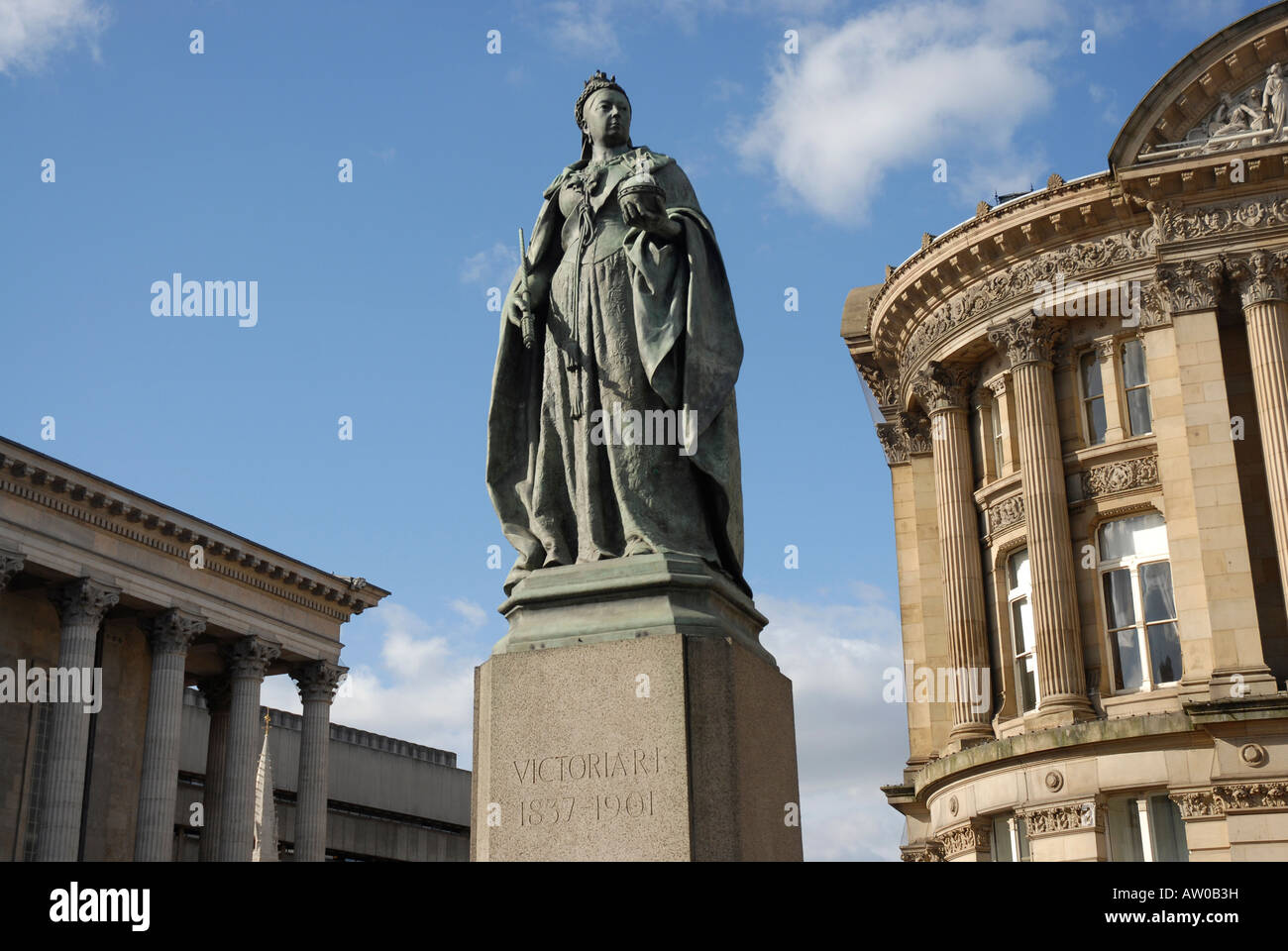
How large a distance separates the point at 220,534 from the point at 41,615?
6.99 metres

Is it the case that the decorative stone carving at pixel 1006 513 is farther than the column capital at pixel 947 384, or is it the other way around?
the column capital at pixel 947 384

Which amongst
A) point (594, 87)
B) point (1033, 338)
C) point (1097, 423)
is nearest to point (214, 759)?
point (1033, 338)

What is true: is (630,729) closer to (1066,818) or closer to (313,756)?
(1066,818)

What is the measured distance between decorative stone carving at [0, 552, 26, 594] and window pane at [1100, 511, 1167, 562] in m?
32.8

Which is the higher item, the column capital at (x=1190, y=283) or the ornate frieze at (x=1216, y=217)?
the ornate frieze at (x=1216, y=217)

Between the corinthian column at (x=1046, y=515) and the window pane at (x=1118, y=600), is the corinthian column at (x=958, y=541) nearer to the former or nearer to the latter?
the corinthian column at (x=1046, y=515)

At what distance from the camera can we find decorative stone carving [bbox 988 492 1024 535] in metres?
39.4

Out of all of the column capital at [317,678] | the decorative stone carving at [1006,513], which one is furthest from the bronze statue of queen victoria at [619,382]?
the column capital at [317,678]

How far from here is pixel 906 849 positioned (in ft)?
139

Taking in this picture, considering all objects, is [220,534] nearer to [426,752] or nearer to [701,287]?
[426,752]

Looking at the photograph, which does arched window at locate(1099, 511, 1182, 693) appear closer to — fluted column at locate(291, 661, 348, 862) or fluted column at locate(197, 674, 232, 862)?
fluted column at locate(291, 661, 348, 862)

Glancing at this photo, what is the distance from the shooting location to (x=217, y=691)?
197 feet

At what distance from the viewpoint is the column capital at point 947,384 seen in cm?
4169

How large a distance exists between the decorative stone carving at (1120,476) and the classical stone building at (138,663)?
32204 millimetres
